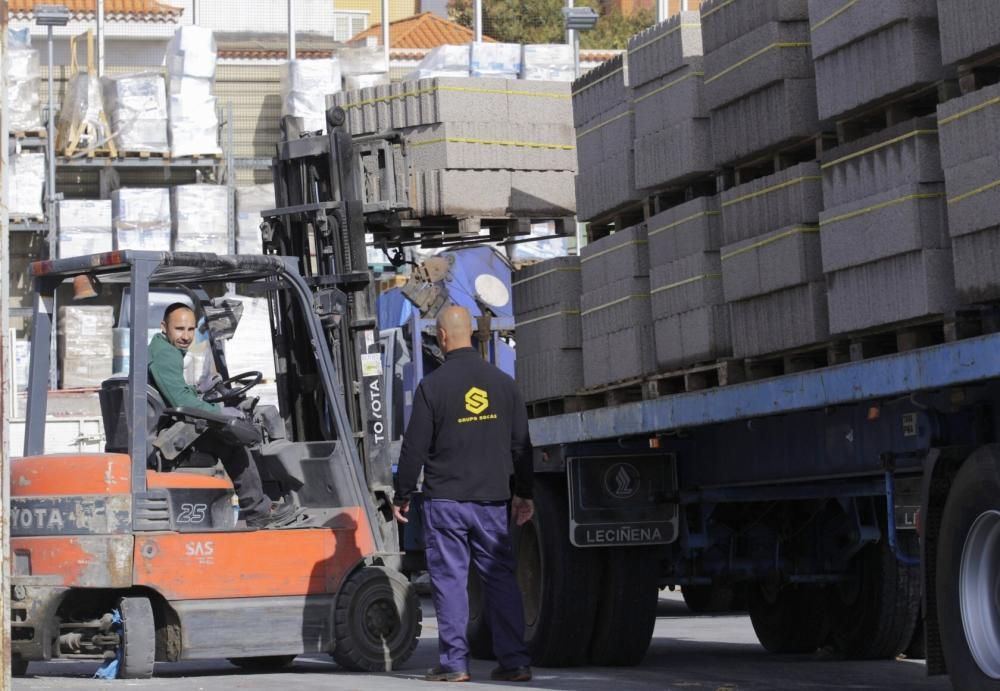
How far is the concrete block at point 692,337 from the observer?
870cm

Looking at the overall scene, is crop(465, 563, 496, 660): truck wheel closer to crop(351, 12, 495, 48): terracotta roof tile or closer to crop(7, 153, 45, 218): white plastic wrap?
crop(7, 153, 45, 218): white plastic wrap

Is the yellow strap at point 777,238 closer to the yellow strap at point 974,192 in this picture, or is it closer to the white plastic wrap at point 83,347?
the yellow strap at point 974,192

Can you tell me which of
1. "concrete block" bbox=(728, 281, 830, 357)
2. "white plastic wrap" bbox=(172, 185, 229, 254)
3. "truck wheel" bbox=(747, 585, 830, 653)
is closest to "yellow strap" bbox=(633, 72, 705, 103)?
"concrete block" bbox=(728, 281, 830, 357)

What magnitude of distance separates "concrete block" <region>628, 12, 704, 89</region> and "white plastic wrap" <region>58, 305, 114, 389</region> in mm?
18576

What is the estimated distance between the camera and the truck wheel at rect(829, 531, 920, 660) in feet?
34.2

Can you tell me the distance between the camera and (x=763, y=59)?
830 centimetres

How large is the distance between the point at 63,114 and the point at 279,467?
2122cm

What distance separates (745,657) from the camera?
11.2 metres

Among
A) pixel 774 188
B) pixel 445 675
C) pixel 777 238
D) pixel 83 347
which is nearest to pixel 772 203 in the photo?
pixel 774 188

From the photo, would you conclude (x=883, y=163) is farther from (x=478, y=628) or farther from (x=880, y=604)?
(x=478, y=628)

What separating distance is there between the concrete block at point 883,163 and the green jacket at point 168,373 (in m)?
3.70

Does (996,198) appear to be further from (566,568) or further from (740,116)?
(566,568)

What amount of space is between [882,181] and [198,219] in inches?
902

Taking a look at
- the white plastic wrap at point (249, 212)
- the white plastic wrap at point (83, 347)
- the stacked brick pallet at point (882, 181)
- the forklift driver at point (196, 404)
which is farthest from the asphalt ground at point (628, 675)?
the white plastic wrap at point (249, 212)
